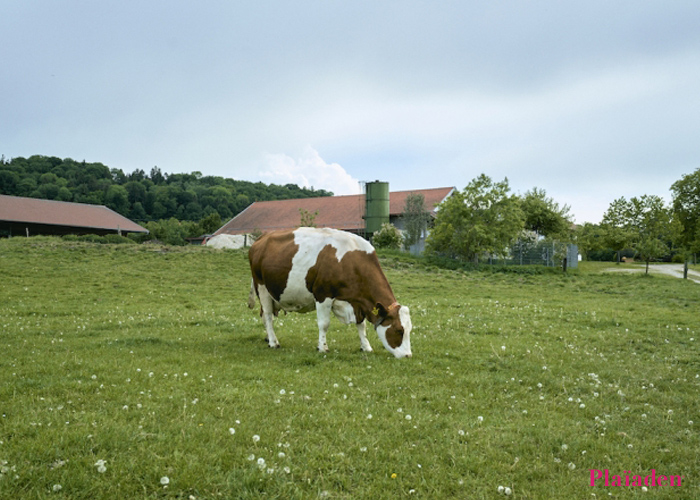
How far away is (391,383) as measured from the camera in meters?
7.49

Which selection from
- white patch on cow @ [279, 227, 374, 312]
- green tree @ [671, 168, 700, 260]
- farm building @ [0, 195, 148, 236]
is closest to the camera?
white patch on cow @ [279, 227, 374, 312]

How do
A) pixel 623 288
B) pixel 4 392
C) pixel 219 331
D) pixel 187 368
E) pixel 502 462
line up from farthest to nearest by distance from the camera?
1. pixel 623 288
2. pixel 219 331
3. pixel 187 368
4. pixel 4 392
5. pixel 502 462

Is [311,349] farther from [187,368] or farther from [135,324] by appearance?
[135,324]

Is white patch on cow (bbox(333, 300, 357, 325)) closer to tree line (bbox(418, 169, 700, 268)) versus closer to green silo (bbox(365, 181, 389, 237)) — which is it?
tree line (bbox(418, 169, 700, 268))

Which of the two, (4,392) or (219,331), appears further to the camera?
(219,331)

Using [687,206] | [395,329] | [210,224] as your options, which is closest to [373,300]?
[395,329]

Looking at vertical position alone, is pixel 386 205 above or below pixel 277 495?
above

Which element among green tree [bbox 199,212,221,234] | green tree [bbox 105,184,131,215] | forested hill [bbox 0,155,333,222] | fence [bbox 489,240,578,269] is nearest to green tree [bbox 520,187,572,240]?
fence [bbox 489,240,578,269]

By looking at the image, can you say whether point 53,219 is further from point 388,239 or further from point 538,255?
point 538,255

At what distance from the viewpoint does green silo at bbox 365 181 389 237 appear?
53.9m

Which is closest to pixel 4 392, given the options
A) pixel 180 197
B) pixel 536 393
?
pixel 536 393

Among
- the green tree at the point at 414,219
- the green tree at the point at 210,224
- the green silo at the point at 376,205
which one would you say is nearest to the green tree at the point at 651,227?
the green tree at the point at 414,219

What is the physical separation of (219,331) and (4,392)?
20.5 ft

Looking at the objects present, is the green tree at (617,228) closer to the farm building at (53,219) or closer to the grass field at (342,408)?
the grass field at (342,408)
